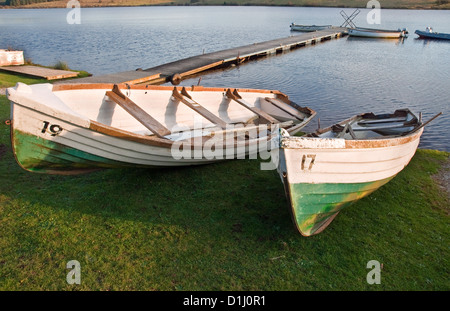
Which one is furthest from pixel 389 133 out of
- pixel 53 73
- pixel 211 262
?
pixel 53 73

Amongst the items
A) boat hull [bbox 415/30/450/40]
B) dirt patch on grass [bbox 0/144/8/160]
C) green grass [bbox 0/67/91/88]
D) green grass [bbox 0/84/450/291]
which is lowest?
green grass [bbox 0/84/450/291]

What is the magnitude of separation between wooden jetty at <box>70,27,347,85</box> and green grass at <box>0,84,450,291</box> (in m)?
11.2

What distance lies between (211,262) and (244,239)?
2.84ft

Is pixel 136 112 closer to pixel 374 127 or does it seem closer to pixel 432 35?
pixel 374 127

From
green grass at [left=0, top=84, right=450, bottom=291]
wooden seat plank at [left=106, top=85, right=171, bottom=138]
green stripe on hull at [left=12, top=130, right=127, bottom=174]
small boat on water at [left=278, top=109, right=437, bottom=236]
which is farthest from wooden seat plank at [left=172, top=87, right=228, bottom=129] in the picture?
small boat on water at [left=278, top=109, right=437, bottom=236]

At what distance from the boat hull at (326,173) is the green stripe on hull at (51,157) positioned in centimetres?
372

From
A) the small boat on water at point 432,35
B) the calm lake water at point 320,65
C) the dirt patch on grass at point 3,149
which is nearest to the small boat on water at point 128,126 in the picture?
the dirt patch on grass at point 3,149

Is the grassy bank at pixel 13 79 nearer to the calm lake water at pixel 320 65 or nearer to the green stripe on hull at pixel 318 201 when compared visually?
the calm lake water at pixel 320 65

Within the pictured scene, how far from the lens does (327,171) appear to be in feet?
18.6

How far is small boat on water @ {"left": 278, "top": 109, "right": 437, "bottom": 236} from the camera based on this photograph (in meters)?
5.32

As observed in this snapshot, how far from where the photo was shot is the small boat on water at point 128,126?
19.4ft

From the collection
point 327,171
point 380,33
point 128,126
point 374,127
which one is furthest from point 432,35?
point 327,171

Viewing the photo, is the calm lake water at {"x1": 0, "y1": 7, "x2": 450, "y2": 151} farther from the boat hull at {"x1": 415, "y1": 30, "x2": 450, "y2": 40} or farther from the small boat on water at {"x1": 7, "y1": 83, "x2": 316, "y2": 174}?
the small boat on water at {"x1": 7, "y1": 83, "x2": 316, "y2": 174}

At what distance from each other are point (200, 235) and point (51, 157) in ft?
10.6
